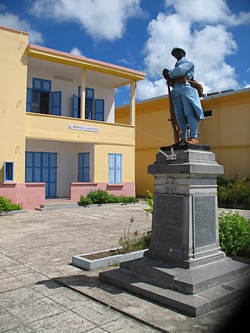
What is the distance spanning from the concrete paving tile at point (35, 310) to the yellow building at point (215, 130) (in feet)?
52.9

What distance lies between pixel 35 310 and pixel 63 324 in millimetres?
532

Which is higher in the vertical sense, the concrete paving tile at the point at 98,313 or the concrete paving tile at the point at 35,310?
the concrete paving tile at the point at 98,313

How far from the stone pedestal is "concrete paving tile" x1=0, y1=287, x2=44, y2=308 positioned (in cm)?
100

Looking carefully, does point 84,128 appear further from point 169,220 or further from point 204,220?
point 204,220

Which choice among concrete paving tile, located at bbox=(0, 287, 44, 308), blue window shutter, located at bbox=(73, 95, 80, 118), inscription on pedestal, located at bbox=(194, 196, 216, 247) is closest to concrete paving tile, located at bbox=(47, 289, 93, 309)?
concrete paving tile, located at bbox=(0, 287, 44, 308)

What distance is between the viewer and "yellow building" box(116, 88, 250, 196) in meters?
18.5

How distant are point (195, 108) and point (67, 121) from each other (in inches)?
456

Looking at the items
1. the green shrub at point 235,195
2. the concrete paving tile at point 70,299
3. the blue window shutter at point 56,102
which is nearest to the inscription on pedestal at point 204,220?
the concrete paving tile at point 70,299

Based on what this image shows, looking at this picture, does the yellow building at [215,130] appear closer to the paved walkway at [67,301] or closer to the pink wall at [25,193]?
the pink wall at [25,193]

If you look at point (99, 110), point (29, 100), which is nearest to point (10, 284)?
point (29, 100)

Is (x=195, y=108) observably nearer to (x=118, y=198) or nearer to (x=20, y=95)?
(x=20, y=95)

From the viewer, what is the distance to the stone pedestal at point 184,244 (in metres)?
4.21

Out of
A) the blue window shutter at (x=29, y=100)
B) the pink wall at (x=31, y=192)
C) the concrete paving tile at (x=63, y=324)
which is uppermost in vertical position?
the blue window shutter at (x=29, y=100)

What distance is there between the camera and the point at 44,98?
55.8 feet
